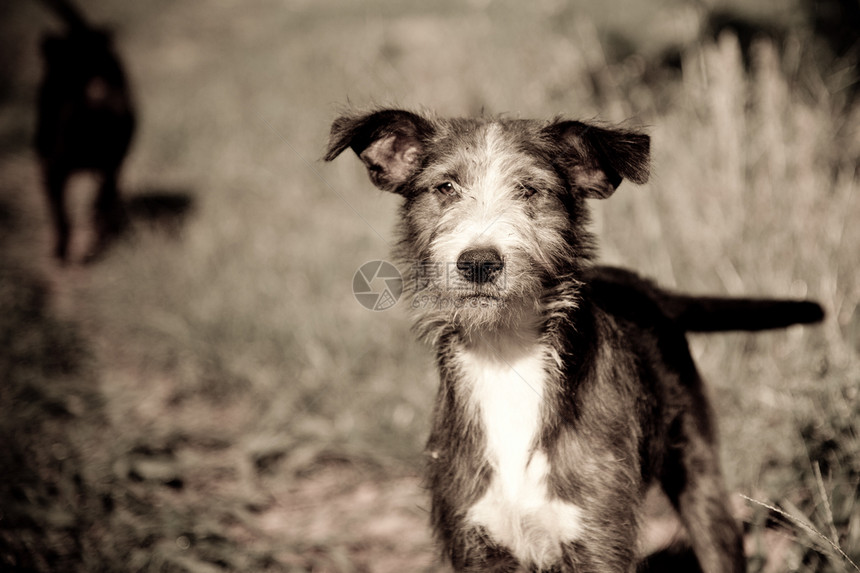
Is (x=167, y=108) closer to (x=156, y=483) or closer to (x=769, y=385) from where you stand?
(x=156, y=483)

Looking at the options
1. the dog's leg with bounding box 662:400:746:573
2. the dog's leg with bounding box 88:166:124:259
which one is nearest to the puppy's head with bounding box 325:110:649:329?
the dog's leg with bounding box 662:400:746:573

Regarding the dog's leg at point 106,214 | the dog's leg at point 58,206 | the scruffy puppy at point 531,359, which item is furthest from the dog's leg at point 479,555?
the dog's leg at point 58,206

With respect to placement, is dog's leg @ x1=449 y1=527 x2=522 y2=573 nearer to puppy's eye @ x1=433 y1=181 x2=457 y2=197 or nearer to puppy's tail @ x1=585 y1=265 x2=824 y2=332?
puppy's tail @ x1=585 y1=265 x2=824 y2=332

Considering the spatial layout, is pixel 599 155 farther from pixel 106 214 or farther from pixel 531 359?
pixel 106 214

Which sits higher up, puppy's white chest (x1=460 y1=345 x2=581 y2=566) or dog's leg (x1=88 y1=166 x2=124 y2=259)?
dog's leg (x1=88 y1=166 x2=124 y2=259)

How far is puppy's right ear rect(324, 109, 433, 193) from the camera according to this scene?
9.00ft

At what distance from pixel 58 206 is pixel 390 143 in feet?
23.3

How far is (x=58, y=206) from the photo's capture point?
8.44m

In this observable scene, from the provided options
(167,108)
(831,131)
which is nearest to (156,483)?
(831,131)

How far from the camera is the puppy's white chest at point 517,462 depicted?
2514mm

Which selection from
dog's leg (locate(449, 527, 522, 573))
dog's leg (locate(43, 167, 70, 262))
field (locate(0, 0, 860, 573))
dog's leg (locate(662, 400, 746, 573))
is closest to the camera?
dog's leg (locate(449, 527, 522, 573))

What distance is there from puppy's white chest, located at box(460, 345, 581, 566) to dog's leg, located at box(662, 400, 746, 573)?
77 cm

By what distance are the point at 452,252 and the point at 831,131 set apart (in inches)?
179

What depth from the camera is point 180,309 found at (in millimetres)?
6188
